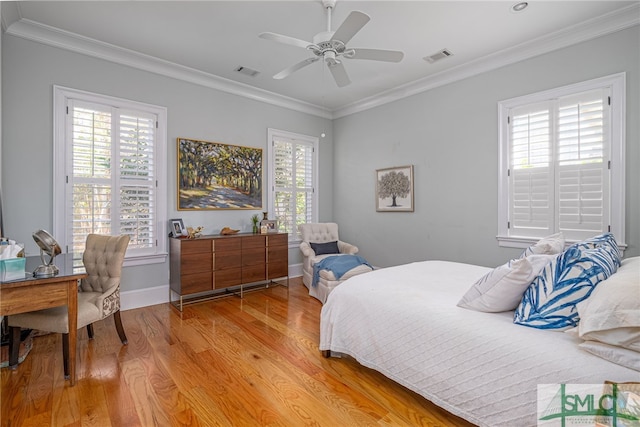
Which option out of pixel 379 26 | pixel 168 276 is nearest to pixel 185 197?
pixel 168 276

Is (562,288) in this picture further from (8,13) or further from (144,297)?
(8,13)

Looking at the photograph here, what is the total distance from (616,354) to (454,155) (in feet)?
10.7

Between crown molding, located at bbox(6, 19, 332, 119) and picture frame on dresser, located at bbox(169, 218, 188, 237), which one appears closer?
crown molding, located at bbox(6, 19, 332, 119)

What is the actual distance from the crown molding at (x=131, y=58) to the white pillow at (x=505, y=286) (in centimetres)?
414

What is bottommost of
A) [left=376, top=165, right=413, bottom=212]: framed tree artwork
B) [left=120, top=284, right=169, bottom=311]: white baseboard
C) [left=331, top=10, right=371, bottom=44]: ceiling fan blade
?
[left=120, top=284, right=169, bottom=311]: white baseboard

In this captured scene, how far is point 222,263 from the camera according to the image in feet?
13.3

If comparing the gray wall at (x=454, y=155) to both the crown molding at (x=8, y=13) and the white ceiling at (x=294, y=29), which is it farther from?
the crown molding at (x=8, y=13)

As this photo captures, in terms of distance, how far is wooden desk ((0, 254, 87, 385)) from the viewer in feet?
6.37

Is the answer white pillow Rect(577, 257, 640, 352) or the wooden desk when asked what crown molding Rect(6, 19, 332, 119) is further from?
white pillow Rect(577, 257, 640, 352)

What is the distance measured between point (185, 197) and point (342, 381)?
3084mm

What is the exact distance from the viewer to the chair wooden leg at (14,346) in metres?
2.33

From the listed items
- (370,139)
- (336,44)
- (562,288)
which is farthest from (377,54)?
(370,139)

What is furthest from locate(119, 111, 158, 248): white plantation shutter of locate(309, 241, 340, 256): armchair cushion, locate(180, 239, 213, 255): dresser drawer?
locate(309, 241, 340, 256): armchair cushion

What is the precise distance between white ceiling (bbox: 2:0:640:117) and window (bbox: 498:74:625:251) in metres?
0.60
